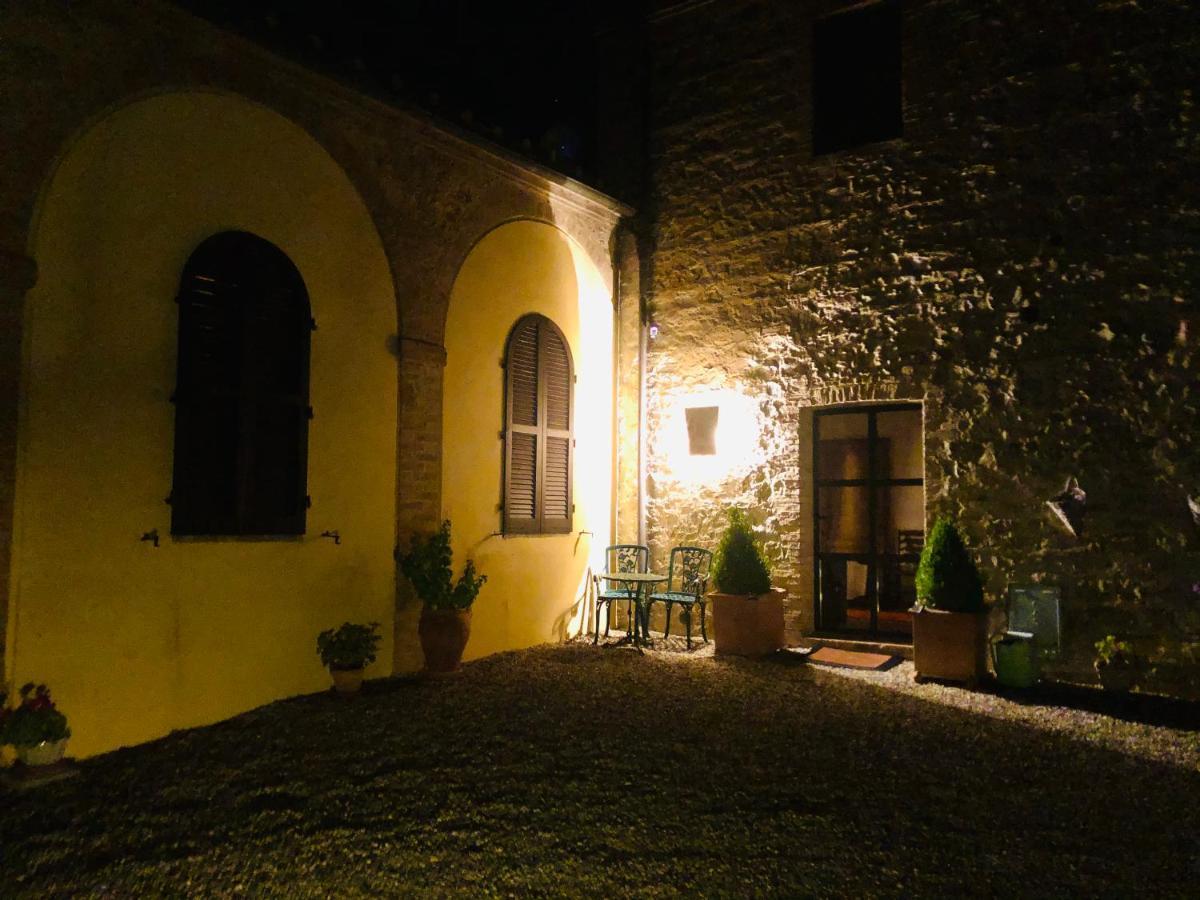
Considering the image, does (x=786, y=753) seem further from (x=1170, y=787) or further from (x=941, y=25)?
(x=941, y=25)

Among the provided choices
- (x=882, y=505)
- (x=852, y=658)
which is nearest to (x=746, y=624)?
(x=852, y=658)

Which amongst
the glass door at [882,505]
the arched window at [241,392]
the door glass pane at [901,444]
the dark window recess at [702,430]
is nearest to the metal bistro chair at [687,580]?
the dark window recess at [702,430]

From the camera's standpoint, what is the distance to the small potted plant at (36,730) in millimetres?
A: 3889

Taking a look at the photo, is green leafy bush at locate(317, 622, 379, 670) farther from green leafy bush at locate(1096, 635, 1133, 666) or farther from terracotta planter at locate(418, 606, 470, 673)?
green leafy bush at locate(1096, 635, 1133, 666)

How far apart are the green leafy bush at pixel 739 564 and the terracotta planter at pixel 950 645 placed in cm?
131

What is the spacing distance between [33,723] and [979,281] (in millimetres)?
6620

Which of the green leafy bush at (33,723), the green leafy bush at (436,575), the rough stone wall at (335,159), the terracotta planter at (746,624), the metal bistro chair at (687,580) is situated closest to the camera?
the green leafy bush at (33,723)

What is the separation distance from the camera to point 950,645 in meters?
6.00

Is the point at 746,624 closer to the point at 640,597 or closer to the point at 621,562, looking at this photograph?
the point at 640,597

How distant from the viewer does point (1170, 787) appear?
12.9 feet

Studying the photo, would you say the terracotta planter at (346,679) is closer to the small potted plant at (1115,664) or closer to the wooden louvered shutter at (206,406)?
the wooden louvered shutter at (206,406)

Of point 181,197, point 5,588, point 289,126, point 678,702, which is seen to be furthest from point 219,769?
point 289,126

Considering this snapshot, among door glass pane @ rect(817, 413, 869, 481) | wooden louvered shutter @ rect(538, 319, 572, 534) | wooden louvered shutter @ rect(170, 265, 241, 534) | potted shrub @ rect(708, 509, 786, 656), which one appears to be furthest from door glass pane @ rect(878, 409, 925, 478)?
wooden louvered shutter @ rect(170, 265, 241, 534)

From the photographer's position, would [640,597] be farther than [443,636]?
Yes
